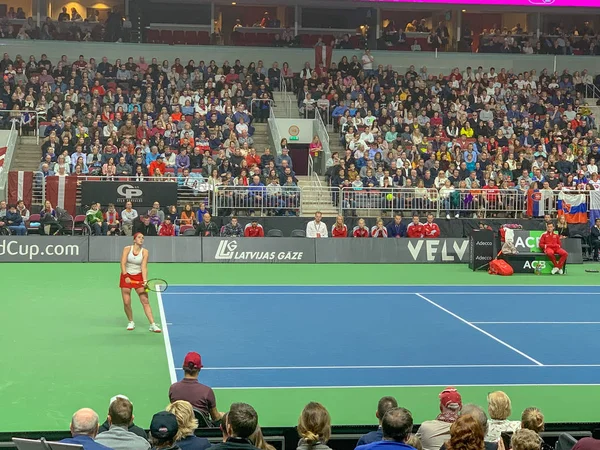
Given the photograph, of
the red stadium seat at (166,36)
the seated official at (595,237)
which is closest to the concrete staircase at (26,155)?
the red stadium seat at (166,36)

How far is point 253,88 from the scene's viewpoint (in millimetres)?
41000

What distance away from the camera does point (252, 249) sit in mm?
29438

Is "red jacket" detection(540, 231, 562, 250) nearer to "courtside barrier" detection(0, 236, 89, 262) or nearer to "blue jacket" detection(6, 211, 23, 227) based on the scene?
"courtside barrier" detection(0, 236, 89, 262)

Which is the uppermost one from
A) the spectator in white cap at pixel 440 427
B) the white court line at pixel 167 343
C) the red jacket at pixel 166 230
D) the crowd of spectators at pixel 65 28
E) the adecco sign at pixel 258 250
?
the crowd of spectators at pixel 65 28

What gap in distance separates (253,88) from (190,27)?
8.48m

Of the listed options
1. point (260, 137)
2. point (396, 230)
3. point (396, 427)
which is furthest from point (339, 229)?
point (396, 427)

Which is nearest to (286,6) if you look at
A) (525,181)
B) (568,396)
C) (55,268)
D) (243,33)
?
(243,33)

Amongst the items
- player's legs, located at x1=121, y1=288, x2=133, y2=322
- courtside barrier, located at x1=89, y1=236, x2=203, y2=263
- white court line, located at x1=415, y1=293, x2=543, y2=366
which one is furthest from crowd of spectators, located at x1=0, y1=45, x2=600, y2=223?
player's legs, located at x1=121, y1=288, x2=133, y2=322

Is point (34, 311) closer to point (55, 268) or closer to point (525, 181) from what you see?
point (55, 268)

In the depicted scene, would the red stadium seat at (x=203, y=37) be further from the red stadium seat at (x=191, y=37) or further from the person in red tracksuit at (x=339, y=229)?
the person in red tracksuit at (x=339, y=229)

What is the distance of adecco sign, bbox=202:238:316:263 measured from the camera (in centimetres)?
2931

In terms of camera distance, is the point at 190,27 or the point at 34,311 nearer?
the point at 34,311

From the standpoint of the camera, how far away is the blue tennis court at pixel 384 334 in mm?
14547

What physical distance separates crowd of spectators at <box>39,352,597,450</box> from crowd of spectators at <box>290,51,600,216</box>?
81.9 ft
